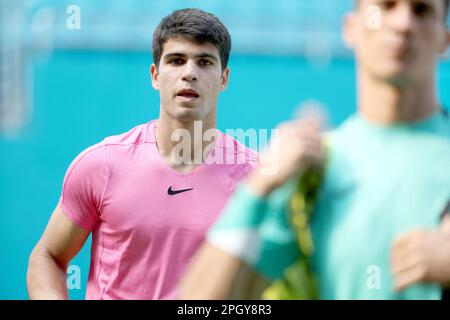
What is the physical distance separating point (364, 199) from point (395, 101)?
0.16 metres

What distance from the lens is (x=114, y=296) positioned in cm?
197

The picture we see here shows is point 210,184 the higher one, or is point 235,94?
point 235,94

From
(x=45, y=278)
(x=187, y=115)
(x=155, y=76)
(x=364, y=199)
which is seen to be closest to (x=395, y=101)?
(x=364, y=199)

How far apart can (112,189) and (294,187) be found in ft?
3.41

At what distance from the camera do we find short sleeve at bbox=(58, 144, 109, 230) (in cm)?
193

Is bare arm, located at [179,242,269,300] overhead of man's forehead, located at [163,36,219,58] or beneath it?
beneath

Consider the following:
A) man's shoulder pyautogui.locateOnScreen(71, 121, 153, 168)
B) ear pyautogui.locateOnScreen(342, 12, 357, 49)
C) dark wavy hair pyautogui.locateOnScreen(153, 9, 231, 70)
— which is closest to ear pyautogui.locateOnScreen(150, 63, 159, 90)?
dark wavy hair pyautogui.locateOnScreen(153, 9, 231, 70)

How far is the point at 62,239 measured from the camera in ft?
6.26

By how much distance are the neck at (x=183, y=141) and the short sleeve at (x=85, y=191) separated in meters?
0.20

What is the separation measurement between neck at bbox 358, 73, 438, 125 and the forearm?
988 mm

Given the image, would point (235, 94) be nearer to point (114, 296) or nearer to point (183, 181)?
point (183, 181)

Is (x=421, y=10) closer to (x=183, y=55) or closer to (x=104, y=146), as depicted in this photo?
(x=183, y=55)

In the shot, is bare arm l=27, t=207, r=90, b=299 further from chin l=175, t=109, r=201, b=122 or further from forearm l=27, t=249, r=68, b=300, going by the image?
chin l=175, t=109, r=201, b=122
